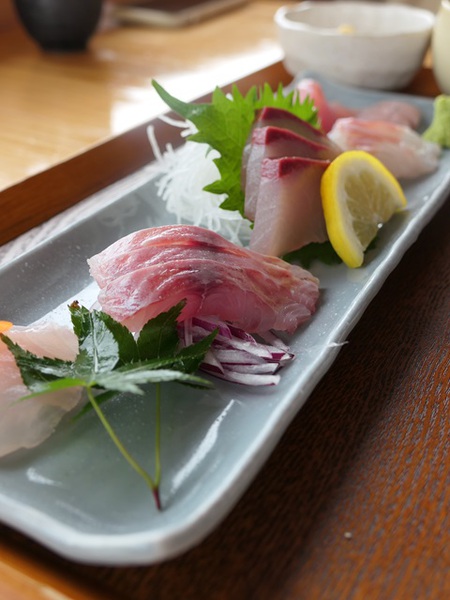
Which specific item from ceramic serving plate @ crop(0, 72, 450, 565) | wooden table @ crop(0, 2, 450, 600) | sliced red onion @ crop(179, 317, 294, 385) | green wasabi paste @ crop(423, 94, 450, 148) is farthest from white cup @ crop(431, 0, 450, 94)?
sliced red onion @ crop(179, 317, 294, 385)

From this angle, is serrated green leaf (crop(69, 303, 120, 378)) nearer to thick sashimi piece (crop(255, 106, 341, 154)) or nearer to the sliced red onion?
the sliced red onion

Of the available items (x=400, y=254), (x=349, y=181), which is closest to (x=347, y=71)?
(x=349, y=181)

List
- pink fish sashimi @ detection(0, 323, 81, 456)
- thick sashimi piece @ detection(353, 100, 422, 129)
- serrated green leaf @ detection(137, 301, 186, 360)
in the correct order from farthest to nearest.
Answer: thick sashimi piece @ detection(353, 100, 422, 129) < serrated green leaf @ detection(137, 301, 186, 360) < pink fish sashimi @ detection(0, 323, 81, 456)

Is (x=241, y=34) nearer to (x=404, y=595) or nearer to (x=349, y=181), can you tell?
(x=349, y=181)

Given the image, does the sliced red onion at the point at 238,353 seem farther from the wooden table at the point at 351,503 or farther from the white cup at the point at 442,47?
the white cup at the point at 442,47

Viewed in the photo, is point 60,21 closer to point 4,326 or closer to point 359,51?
point 359,51

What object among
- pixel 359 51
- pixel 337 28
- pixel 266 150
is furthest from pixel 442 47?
pixel 266 150
